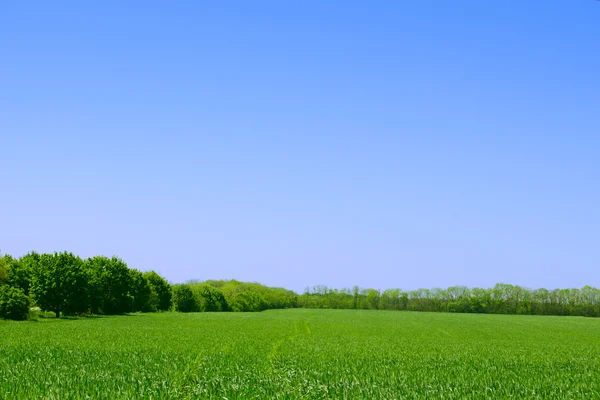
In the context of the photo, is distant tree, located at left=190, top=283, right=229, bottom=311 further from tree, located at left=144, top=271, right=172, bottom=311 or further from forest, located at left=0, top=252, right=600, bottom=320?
tree, located at left=144, top=271, right=172, bottom=311

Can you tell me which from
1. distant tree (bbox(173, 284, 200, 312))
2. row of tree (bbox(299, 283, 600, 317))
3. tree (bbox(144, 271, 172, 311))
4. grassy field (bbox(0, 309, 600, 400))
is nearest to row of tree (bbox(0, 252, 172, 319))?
tree (bbox(144, 271, 172, 311))

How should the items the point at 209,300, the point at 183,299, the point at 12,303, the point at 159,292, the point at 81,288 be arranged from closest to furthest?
the point at 12,303 → the point at 81,288 → the point at 159,292 → the point at 183,299 → the point at 209,300

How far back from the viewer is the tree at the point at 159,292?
11706 centimetres

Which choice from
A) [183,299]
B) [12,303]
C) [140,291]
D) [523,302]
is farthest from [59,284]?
[523,302]

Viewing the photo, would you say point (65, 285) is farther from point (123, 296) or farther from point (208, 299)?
point (208, 299)

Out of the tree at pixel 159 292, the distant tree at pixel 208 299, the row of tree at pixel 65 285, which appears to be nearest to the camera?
the row of tree at pixel 65 285

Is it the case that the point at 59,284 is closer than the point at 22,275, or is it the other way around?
the point at 59,284

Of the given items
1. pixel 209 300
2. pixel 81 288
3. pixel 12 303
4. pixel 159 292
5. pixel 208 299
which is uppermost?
pixel 81 288

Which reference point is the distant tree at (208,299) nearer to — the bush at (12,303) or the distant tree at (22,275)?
the distant tree at (22,275)

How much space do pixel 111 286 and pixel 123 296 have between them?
389cm

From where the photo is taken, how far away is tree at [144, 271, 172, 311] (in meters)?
117

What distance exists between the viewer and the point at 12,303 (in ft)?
198

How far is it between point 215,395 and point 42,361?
11.5 m

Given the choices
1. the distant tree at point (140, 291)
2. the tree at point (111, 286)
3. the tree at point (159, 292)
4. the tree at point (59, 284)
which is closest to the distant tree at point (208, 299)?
the tree at point (159, 292)
